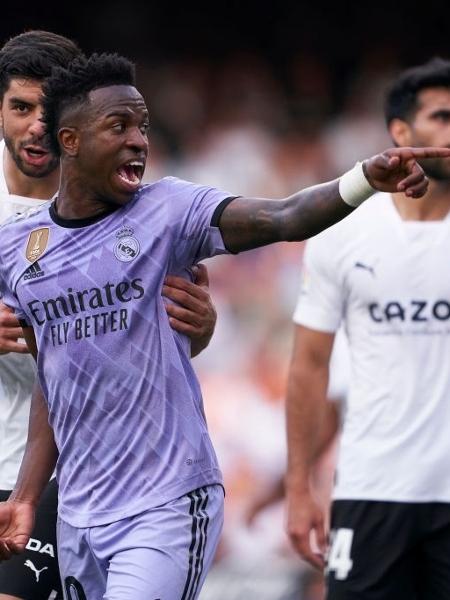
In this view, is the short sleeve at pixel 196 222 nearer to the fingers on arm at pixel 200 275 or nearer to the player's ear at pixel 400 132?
the fingers on arm at pixel 200 275

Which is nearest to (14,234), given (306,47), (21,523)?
(21,523)

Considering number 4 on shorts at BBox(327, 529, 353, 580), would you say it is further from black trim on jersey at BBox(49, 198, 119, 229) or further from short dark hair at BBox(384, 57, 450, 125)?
black trim on jersey at BBox(49, 198, 119, 229)

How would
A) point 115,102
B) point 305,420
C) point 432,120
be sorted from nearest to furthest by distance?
point 115,102, point 305,420, point 432,120

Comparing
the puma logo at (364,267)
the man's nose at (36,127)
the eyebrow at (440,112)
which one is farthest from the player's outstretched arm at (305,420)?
the man's nose at (36,127)

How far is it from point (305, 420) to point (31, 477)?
66.1 inches

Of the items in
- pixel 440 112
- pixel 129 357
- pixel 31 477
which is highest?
pixel 440 112

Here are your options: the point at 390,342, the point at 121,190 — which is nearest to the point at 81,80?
the point at 121,190

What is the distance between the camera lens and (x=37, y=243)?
5074mm

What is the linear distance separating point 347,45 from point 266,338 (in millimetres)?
2418

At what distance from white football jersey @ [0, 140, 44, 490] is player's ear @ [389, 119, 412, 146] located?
6.03ft

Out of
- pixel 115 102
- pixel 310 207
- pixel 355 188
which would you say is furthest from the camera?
pixel 115 102

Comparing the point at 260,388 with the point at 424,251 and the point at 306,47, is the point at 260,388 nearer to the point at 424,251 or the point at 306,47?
the point at 306,47

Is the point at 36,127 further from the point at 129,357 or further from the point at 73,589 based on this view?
the point at 73,589

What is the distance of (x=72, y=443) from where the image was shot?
4992 mm
